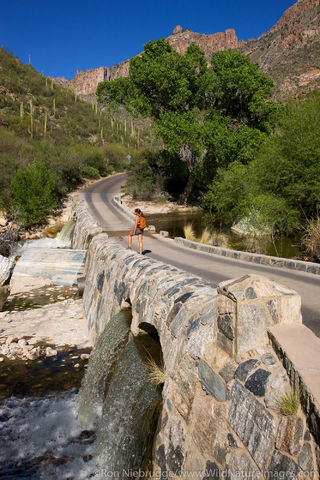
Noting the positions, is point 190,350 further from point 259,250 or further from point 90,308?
point 259,250

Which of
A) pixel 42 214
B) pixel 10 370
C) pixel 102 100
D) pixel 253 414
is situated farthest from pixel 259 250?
pixel 102 100

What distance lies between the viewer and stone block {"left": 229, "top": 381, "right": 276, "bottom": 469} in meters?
2.22

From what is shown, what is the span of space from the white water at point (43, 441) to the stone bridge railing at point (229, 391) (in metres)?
2.04

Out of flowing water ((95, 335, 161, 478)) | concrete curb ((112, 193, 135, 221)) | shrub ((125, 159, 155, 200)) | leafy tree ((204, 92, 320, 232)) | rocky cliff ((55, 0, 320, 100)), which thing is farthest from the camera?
rocky cliff ((55, 0, 320, 100))

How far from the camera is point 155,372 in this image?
4.40 m

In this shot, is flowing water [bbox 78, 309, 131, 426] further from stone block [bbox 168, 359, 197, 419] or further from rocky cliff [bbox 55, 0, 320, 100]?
rocky cliff [bbox 55, 0, 320, 100]

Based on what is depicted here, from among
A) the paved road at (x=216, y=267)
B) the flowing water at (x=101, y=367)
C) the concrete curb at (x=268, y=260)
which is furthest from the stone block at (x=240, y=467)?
the concrete curb at (x=268, y=260)

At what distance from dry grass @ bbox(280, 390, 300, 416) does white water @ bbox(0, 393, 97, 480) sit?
3662 mm

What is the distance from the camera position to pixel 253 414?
7.87 ft

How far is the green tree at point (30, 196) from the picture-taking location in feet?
73.8

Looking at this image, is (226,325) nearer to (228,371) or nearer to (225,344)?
(225,344)

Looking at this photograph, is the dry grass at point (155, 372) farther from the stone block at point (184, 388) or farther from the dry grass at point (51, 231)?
the dry grass at point (51, 231)

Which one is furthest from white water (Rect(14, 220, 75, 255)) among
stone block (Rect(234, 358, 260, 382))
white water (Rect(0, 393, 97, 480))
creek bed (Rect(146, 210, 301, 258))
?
stone block (Rect(234, 358, 260, 382))

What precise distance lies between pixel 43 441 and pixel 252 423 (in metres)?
4.29
